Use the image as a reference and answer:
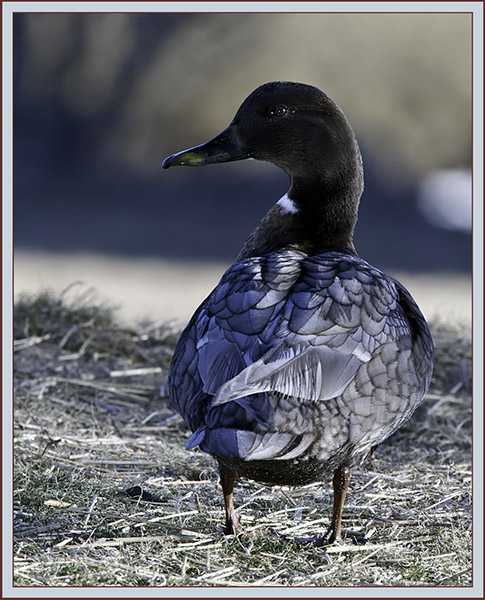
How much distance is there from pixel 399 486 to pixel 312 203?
1.33 metres

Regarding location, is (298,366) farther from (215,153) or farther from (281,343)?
(215,153)

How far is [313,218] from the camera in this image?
392 centimetres

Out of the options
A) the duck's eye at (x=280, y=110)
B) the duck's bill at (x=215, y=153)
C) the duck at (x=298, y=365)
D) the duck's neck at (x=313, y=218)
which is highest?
the duck's eye at (x=280, y=110)

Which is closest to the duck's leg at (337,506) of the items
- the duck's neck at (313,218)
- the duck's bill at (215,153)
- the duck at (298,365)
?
the duck at (298,365)

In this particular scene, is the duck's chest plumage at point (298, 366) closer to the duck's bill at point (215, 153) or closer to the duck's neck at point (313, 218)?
the duck's neck at point (313, 218)

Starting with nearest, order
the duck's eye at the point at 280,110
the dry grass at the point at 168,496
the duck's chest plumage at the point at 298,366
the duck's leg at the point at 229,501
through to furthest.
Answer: the duck's chest plumage at the point at 298,366
the dry grass at the point at 168,496
the duck's leg at the point at 229,501
the duck's eye at the point at 280,110

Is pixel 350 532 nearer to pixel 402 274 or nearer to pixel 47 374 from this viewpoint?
pixel 47 374

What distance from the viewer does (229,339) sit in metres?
2.99

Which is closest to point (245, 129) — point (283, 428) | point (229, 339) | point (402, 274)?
point (229, 339)

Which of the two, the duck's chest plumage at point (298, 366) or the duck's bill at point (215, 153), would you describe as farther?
the duck's bill at point (215, 153)

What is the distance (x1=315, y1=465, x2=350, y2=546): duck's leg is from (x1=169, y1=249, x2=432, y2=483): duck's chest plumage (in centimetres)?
11

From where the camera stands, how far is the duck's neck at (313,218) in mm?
3906

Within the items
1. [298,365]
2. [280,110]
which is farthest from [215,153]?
[298,365]

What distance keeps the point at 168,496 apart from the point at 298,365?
3.49 ft
